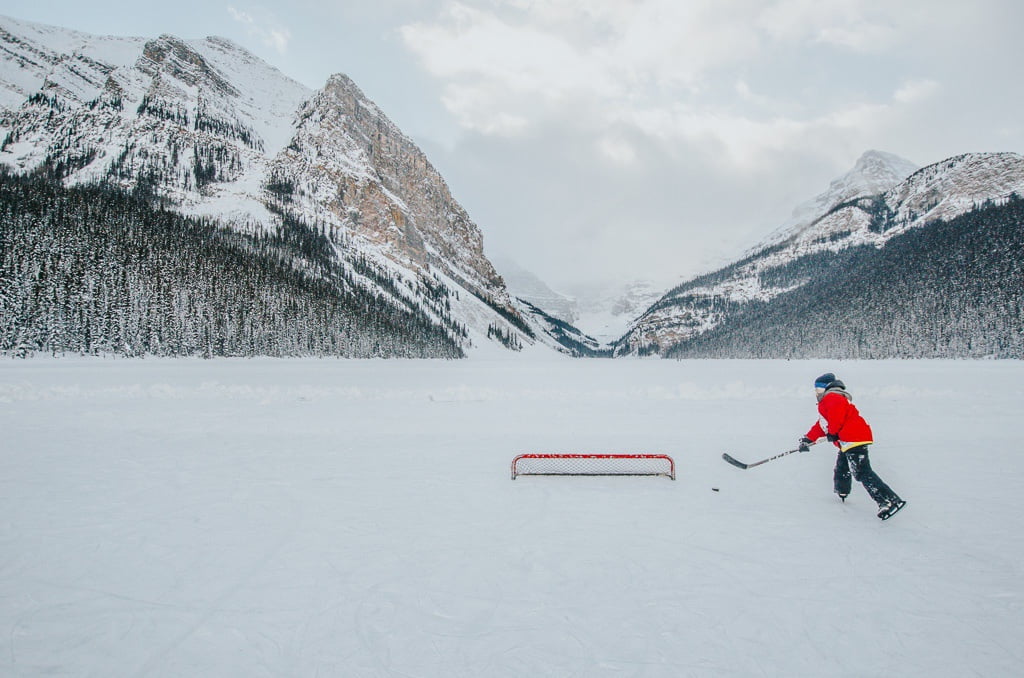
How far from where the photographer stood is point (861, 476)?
7.18 m

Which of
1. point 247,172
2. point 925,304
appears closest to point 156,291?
point 247,172

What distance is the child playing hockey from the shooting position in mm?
6959

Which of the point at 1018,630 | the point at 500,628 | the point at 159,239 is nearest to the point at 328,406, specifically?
the point at 500,628

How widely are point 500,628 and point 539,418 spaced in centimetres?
1245

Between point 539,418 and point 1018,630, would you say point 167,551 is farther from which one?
point 539,418

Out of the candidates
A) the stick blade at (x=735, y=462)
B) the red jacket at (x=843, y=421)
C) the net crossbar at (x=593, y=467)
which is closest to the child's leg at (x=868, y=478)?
the red jacket at (x=843, y=421)

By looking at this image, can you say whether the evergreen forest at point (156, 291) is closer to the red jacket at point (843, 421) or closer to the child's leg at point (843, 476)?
the red jacket at point (843, 421)

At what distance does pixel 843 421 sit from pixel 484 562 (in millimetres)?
6282

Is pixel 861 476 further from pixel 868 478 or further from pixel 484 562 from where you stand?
pixel 484 562

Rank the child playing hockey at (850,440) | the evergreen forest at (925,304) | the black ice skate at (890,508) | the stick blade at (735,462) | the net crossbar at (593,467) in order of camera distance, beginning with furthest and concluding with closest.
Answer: the evergreen forest at (925,304) < the net crossbar at (593,467) < the stick blade at (735,462) < the child playing hockey at (850,440) < the black ice skate at (890,508)

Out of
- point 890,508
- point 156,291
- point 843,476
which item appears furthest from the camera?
point 156,291

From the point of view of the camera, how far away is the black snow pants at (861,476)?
6969 mm

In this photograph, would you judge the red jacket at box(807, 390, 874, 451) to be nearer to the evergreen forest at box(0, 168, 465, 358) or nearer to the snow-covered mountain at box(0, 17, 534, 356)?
the evergreen forest at box(0, 168, 465, 358)

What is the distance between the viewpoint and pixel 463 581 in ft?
16.5
